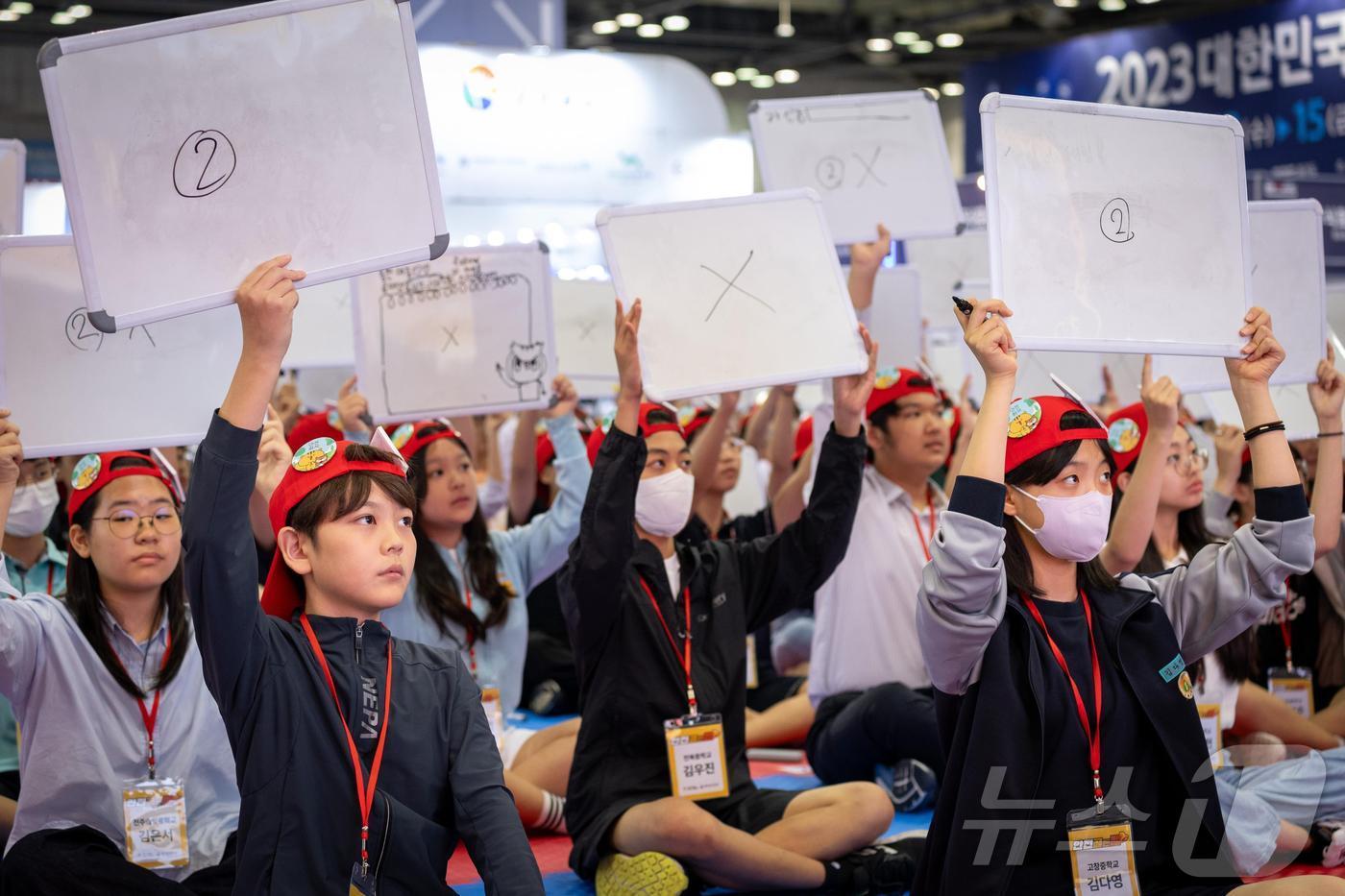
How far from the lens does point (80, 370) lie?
Answer: 3.81m

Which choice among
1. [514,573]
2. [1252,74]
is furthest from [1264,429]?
[1252,74]

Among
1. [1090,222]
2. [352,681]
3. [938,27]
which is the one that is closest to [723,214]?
[1090,222]

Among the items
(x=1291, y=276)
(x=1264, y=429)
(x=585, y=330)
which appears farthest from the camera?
(x=585, y=330)

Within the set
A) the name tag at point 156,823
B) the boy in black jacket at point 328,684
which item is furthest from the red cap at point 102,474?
the boy in black jacket at point 328,684

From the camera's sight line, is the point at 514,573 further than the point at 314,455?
Yes

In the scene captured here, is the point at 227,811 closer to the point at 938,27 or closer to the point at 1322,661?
the point at 1322,661

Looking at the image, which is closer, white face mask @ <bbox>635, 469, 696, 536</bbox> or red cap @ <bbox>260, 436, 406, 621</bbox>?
red cap @ <bbox>260, 436, 406, 621</bbox>

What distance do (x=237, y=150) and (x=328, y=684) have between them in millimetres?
1098

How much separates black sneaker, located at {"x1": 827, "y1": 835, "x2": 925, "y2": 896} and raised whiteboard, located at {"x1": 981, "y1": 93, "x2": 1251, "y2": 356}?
1621 millimetres

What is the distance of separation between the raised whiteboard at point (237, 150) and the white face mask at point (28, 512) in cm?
200

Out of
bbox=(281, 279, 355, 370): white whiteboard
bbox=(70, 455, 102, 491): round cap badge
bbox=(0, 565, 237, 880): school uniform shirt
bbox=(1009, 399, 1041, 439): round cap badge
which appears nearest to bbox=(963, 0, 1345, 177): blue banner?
bbox=(281, 279, 355, 370): white whiteboard

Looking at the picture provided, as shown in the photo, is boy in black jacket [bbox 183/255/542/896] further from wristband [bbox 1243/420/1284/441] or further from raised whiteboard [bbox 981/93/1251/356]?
wristband [bbox 1243/420/1284/441]

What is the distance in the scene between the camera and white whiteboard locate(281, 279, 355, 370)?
5.98 m

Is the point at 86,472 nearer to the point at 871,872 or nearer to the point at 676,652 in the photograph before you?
the point at 676,652
